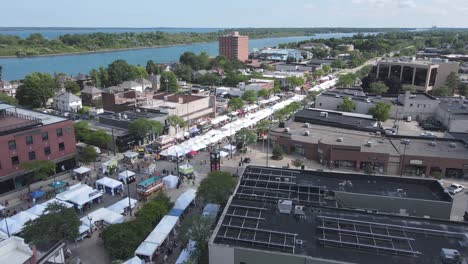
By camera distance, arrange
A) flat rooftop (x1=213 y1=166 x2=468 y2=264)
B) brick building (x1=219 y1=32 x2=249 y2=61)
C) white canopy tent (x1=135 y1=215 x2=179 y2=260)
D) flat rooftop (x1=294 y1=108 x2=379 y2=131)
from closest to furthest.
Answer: flat rooftop (x1=213 y1=166 x2=468 y2=264) → white canopy tent (x1=135 y1=215 x2=179 y2=260) → flat rooftop (x1=294 y1=108 x2=379 y2=131) → brick building (x1=219 y1=32 x2=249 y2=61)

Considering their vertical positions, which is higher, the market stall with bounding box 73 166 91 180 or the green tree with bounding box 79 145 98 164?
the green tree with bounding box 79 145 98 164

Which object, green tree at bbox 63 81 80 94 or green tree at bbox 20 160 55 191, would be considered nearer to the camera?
green tree at bbox 20 160 55 191

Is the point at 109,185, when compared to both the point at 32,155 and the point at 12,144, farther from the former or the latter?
the point at 12,144

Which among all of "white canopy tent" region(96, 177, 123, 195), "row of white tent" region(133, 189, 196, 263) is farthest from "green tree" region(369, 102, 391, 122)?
"white canopy tent" region(96, 177, 123, 195)

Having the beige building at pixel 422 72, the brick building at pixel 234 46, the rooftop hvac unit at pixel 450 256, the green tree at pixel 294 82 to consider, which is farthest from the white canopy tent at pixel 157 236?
the brick building at pixel 234 46

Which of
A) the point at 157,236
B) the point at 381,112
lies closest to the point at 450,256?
the point at 157,236

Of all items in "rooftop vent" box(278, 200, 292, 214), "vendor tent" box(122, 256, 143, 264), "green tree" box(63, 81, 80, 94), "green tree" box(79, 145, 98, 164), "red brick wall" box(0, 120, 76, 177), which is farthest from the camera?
"green tree" box(63, 81, 80, 94)

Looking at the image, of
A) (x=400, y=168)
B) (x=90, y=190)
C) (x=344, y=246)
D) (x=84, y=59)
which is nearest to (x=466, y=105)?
(x=400, y=168)

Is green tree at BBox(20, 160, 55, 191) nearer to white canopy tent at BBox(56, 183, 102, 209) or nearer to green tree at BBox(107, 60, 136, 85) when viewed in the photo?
white canopy tent at BBox(56, 183, 102, 209)
